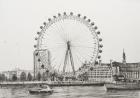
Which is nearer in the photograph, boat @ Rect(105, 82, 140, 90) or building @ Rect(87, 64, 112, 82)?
boat @ Rect(105, 82, 140, 90)

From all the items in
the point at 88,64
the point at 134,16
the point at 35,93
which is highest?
the point at 134,16

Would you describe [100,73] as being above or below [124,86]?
above

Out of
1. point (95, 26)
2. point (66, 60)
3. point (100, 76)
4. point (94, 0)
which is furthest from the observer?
point (100, 76)

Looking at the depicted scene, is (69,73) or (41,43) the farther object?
(69,73)

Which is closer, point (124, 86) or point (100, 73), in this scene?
point (124, 86)

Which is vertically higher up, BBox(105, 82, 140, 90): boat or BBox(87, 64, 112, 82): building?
BBox(87, 64, 112, 82): building

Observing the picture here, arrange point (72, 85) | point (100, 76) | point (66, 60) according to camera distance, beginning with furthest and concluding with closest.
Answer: point (100, 76), point (72, 85), point (66, 60)

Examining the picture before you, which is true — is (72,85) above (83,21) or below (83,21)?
below

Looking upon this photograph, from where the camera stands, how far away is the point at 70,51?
1168cm

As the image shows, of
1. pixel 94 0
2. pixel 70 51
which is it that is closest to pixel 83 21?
pixel 70 51

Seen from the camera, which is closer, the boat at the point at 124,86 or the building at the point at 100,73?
the boat at the point at 124,86

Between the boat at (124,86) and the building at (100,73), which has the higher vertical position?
the building at (100,73)

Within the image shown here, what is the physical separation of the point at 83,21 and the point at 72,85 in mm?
6629

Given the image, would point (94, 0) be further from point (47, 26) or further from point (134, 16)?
point (47, 26)
